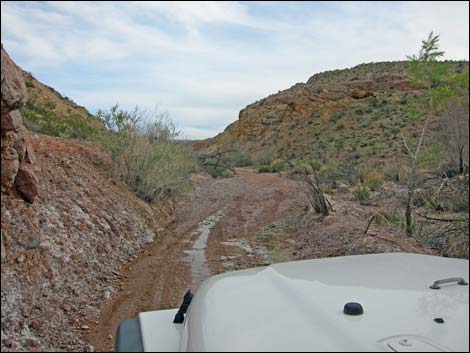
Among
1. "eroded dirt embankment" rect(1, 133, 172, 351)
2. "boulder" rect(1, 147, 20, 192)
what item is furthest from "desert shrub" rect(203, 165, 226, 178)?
"boulder" rect(1, 147, 20, 192)

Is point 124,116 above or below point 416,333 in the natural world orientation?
above

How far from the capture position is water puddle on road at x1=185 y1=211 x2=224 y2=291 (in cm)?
734

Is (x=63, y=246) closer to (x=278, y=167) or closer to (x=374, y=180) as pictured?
(x=374, y=180)

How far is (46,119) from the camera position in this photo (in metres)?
16.9

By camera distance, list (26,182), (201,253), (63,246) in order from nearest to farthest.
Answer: (26,182) < (63,246) < (201,253)

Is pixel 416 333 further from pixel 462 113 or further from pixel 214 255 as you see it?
pixel 214 255

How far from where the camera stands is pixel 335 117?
154 feet

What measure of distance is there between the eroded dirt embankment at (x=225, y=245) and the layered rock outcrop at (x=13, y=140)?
1.99 meters

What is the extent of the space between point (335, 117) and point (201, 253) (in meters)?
40.0

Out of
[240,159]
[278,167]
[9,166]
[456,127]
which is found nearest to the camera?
[456,127]

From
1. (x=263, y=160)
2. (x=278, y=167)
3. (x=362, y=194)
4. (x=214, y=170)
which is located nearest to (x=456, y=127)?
(x=362, y=194)

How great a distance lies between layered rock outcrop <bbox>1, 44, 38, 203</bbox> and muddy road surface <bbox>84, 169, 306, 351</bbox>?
1.96 meters

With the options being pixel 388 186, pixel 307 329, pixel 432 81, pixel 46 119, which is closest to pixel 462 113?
pixel 307 329

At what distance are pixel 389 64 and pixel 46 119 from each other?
178 ft
